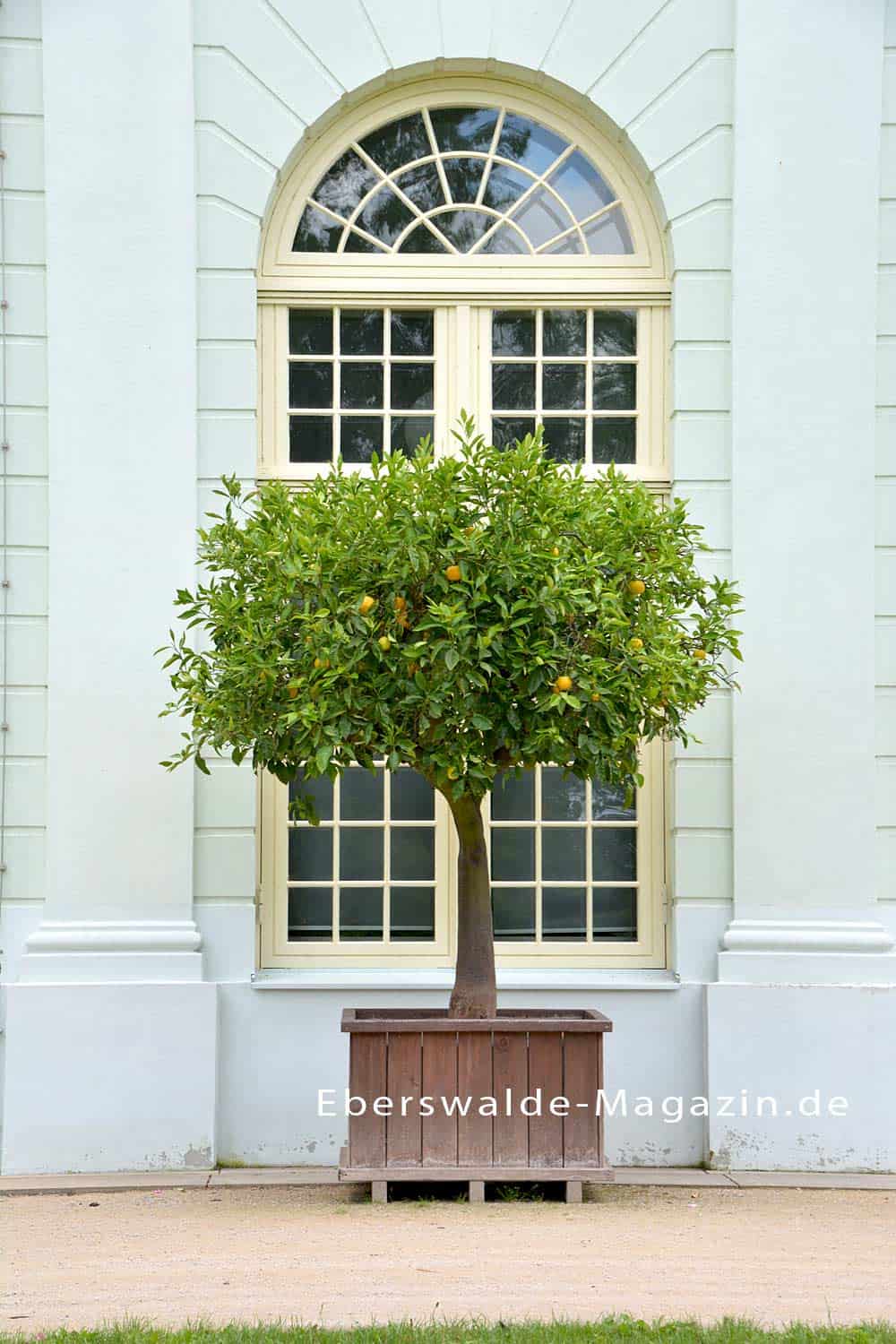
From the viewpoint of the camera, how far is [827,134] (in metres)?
8.27

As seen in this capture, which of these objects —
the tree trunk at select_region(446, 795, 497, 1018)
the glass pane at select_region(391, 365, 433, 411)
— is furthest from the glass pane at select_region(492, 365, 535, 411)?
the tree trunk at select_region(446, 795, 497, 1018)

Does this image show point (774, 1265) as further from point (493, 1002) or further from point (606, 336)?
point (606, 336)

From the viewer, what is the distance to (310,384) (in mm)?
8523

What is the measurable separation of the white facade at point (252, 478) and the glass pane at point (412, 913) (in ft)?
0.76

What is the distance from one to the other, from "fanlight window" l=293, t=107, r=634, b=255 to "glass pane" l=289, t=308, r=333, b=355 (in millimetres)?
352

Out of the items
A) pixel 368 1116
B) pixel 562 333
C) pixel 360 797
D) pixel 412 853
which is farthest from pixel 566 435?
pixel 368 1116

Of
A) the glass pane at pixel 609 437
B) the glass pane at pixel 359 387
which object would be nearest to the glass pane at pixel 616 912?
the glass pane at pixel 609 437

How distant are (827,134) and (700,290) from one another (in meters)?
1.04

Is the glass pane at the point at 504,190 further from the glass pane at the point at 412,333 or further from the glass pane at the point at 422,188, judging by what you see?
the glass pane at the point at 412,333

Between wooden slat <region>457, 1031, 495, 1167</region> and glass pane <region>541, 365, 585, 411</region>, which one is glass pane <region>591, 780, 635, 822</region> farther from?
glass pane <region>541, 365, 585, 411</region>

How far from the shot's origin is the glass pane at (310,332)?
852 cm

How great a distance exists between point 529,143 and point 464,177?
41 centimetres

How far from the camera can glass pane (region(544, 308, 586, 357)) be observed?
8.59 metres

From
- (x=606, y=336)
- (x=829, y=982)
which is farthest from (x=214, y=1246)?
(x=606, y=336)
